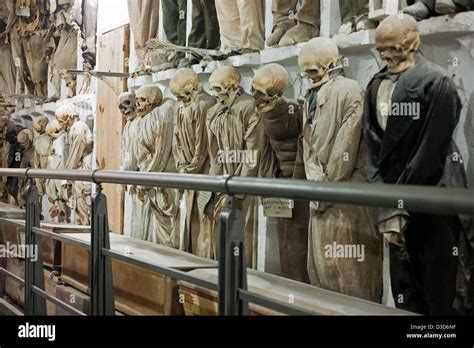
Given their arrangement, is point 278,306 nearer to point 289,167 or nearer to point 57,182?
point 289,167

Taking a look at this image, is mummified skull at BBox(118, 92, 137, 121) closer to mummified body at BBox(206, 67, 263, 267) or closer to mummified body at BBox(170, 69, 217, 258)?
mummified body at BBox(170, 69, 217, 258)

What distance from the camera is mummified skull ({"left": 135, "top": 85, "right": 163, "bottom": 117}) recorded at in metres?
5.37

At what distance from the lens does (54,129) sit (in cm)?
752

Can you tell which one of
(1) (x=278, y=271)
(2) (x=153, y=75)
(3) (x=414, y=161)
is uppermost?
(2) (x=153, y=75)

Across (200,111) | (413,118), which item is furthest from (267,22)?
(413,118)

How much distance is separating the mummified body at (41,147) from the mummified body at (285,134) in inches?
173

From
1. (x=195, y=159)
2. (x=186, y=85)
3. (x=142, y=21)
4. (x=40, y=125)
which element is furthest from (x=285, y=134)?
(x=40, y=125)

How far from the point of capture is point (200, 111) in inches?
189

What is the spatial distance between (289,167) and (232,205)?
1.91 m

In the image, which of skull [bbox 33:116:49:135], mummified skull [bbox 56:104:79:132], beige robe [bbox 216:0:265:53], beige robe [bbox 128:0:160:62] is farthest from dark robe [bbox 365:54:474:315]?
skull [bbox 33:116:49:135]

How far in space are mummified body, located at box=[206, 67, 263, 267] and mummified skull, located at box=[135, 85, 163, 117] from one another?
816mm
